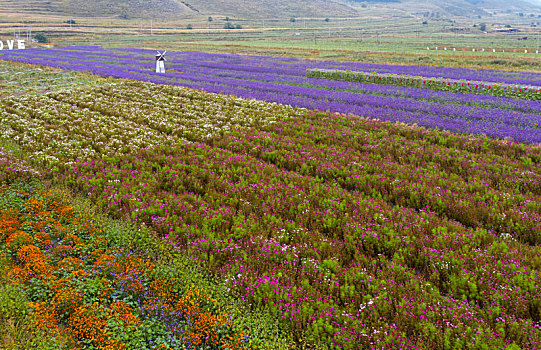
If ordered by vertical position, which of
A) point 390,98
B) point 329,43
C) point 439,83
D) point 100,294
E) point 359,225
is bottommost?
point 100,294

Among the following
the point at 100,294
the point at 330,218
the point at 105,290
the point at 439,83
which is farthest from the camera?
the point at 439,83

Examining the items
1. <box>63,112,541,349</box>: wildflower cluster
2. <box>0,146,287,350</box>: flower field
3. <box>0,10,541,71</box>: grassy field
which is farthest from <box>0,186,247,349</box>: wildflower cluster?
<box>0,10,541,71</box>: grassy field

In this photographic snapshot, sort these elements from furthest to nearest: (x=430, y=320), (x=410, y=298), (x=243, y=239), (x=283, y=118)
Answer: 1. (x=283, y=118)
2. (x=243, y=239)
3. (x=410, y=298)
4. (x=430, y=320)

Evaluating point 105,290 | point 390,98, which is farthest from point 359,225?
point 390,98

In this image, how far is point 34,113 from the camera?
18.3m

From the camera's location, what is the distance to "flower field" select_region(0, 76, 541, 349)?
5066mm

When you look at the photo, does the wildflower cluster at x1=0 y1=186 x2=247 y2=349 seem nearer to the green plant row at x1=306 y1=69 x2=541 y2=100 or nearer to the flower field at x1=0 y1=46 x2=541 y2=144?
the flower field at x1=0 y1=46 x2=541 y2=144

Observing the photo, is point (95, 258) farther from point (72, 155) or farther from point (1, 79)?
point (1, 79)

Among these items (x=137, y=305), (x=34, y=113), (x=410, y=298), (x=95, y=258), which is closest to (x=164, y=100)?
(x=34, y=113)

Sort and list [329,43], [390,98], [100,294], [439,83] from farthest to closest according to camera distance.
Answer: [329,43] → [439,83] → [390,98] → [100,294]

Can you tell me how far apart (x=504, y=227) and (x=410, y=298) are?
12.8 ft

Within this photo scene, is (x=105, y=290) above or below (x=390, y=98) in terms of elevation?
below

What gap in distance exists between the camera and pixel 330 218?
310 inches

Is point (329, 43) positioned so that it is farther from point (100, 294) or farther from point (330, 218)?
point (100, 294)
